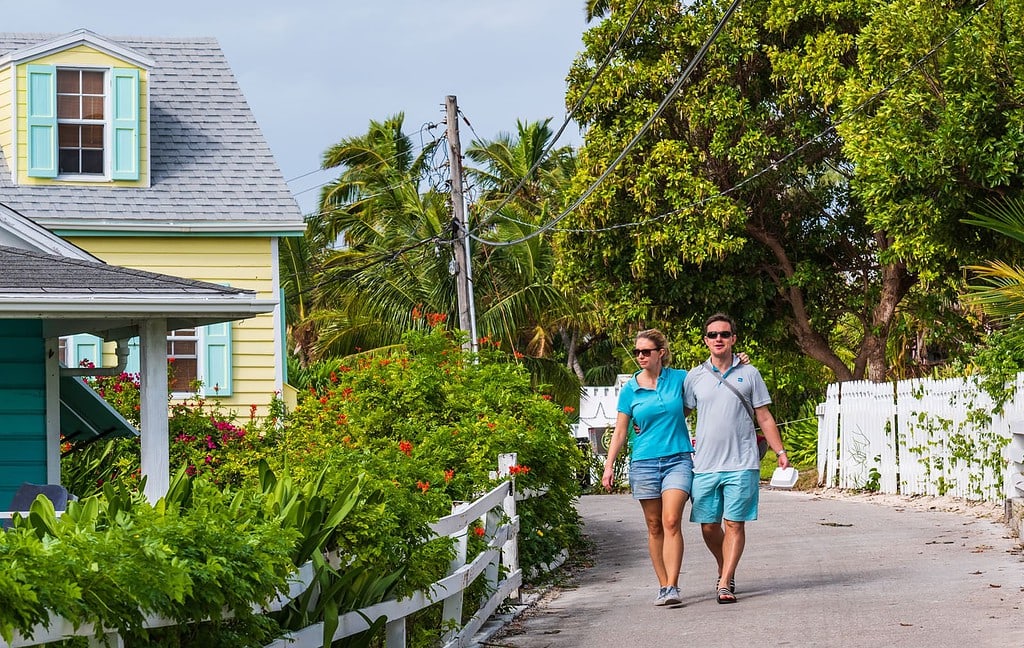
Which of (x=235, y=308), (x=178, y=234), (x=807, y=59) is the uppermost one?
(x=807, y=59)

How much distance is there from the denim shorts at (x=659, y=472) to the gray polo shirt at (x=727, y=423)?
84mm

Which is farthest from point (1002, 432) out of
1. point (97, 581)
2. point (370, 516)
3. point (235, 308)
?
point (97, 581)

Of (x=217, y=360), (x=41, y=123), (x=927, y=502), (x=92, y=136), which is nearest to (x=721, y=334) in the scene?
(x=927, y=502)

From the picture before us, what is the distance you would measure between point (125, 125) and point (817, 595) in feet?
41.4

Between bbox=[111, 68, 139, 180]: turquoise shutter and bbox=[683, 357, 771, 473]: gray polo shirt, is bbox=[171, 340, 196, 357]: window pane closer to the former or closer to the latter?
bbox=[111, 68, 139, 180]: turquoise shutter

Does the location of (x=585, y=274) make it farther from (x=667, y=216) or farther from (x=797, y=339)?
(x=797, y=339)

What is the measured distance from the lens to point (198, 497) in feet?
18.9

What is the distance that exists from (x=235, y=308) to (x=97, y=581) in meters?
5.07

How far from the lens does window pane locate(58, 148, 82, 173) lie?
18.4 meters

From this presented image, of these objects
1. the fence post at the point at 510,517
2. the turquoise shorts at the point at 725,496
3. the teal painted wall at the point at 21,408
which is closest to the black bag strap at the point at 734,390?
the turquoise shorts at the point at 725,496

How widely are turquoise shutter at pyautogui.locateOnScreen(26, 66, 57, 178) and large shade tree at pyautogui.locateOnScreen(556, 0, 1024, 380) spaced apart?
10.0 meters

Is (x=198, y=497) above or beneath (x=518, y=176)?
beneath

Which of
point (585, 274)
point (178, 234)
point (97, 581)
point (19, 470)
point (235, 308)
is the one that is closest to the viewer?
point (97, 581)

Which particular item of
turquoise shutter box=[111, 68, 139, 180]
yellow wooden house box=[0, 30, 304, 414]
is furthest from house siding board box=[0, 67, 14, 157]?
turquoise shutter box=[111, 68, 139, 180]
